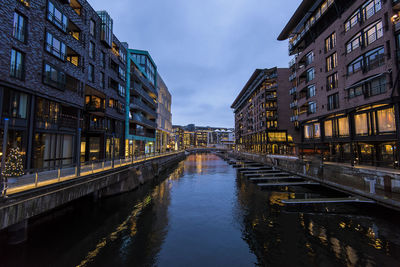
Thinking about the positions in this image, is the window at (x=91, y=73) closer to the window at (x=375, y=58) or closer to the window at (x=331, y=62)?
the window at (x=375, y=58)

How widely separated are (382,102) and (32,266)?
36.8 meters

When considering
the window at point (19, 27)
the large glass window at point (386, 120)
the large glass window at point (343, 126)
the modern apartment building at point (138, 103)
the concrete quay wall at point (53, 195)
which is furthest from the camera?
the modern apartment building at point (138, 103)

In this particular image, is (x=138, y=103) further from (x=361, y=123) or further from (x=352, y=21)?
(x=352, y=21)

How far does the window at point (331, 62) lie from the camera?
34.2m

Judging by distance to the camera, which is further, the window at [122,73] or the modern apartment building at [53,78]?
the window at [122,73]

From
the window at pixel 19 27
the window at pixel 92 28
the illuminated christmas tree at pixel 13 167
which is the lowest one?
the illuminated christmas tree at pixel 13 167

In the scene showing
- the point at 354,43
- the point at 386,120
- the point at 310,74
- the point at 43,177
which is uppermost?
the point at 354,43

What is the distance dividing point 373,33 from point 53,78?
41.0 m

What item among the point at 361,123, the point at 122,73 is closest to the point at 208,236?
the point at 361,123

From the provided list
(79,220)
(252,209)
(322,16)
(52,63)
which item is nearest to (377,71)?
(322,16)

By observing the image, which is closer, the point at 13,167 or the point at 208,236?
the point at 13,167

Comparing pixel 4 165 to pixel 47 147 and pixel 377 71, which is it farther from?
pixel 377 71

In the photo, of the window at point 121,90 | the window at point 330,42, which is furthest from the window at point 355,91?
the window at point 121,90

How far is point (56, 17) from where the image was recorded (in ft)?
70.4
